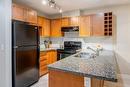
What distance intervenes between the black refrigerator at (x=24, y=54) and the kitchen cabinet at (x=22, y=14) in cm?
35

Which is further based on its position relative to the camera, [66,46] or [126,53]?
[66,46]

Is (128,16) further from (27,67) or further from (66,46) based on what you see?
(27,67)

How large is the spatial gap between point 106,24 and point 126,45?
1.01 m

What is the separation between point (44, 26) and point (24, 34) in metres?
2.07

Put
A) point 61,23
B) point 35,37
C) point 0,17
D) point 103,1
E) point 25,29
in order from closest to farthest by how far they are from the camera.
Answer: point 0,17 → point 25,29 → point 35,37 → point 103,1 → point 61,23

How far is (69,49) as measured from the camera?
5.05m

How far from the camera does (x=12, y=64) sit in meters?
2.83

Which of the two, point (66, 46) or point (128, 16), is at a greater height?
point (128, 16)

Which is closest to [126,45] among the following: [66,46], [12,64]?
[66,46]

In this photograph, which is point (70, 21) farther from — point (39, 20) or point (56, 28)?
point (39, 20)

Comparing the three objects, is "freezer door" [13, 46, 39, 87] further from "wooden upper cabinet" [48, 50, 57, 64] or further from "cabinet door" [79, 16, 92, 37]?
"cabinet door" [79, 16, 92, 37]

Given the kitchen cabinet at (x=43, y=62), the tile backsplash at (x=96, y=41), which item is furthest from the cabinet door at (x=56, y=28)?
the kitchen cabinet at (x=43, y=62)

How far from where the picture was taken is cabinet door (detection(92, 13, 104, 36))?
14.2ft

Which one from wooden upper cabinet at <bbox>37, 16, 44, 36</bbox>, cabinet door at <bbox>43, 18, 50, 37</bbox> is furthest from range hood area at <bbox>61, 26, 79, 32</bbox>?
wooden upper cabinet at <bbox>37, 16, 44, 36</bbox>
